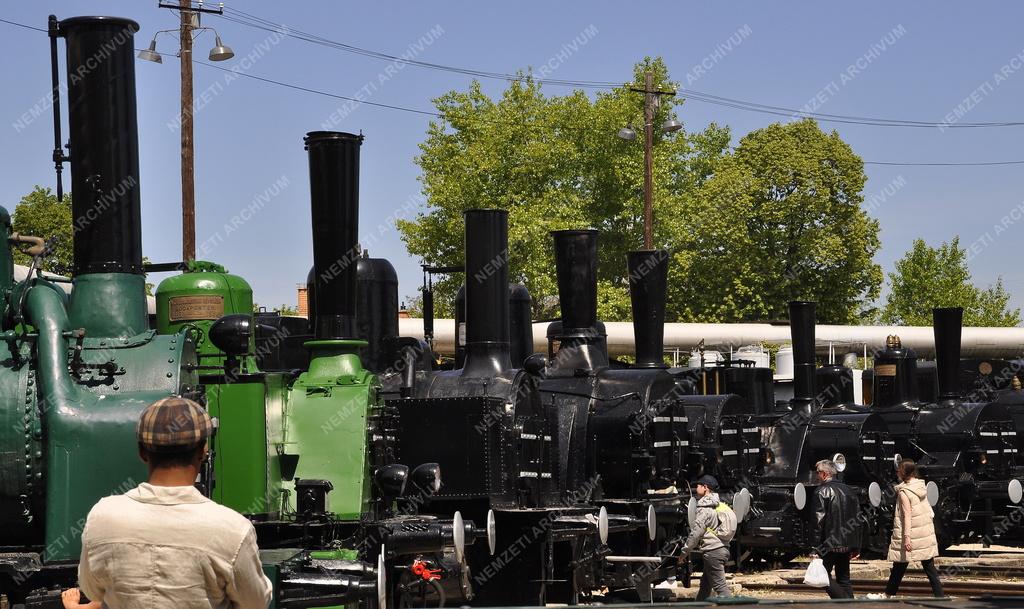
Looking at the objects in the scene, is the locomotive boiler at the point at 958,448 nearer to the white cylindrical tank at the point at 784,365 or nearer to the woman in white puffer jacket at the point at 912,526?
the woman in white puffer jacket at the point at 912,526

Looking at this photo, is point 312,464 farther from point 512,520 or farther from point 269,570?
point 512,520

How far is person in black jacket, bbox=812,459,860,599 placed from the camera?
42.5ft

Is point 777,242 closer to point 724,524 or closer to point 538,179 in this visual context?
point 538,179

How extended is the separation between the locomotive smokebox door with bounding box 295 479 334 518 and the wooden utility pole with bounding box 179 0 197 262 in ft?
34.3

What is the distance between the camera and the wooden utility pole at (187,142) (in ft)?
62.0

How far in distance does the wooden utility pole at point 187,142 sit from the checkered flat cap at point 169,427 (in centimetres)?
1547

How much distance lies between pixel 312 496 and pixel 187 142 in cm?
1199

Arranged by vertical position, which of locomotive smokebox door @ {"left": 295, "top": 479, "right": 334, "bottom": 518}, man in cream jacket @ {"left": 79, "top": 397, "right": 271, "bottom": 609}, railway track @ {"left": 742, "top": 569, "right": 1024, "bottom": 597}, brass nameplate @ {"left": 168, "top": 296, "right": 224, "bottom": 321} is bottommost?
railway track @ {"left": 742, "top": 569, "right": 1024, "bottom": 597}

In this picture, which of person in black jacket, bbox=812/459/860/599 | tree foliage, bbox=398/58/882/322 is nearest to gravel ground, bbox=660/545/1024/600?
person in black jacket, bbox=812/459/860/599

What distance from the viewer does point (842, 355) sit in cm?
3256

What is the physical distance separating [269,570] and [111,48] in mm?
3075

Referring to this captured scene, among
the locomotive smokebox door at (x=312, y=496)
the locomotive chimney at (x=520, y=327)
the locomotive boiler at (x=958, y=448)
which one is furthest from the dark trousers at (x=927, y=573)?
the locomotive smokebox door at (x=312, y=496)

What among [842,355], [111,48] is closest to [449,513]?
[111,48]

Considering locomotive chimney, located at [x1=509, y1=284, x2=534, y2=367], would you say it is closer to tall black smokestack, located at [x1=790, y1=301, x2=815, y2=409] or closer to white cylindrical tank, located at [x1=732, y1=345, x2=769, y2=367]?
tall black smokestack, located at [x1=790, y1=301, x2=815, y2=409]
